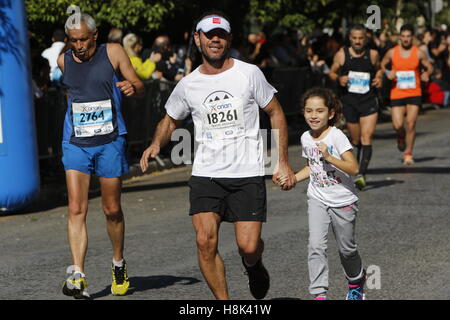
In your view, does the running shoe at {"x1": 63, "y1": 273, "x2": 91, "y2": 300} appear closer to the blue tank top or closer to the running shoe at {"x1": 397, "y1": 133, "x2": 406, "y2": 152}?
the blue tank top

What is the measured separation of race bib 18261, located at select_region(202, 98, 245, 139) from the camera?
21.2ft

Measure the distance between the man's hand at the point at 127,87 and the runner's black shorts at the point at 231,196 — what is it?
1.14m

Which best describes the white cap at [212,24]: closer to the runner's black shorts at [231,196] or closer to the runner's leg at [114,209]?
the runner's black shorts at [231,196]

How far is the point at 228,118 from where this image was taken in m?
6.45

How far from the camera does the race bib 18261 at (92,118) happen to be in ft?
24.6

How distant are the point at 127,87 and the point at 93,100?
0.96ft

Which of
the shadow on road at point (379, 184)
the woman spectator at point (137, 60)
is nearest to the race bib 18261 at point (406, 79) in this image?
the shadow on road at point (379, 184)

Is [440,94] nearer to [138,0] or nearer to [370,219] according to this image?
[138,0]

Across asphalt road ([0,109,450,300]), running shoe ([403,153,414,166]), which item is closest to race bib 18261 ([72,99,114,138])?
asphalt road ([0,109,450,300])

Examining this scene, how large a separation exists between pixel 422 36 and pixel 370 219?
1798 centimetres

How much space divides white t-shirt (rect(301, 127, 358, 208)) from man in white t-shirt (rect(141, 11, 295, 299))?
40cm

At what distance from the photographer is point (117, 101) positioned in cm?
768

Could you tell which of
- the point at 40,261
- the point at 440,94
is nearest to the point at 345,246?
the point at 40,261

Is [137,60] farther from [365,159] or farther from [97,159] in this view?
[97,159]
